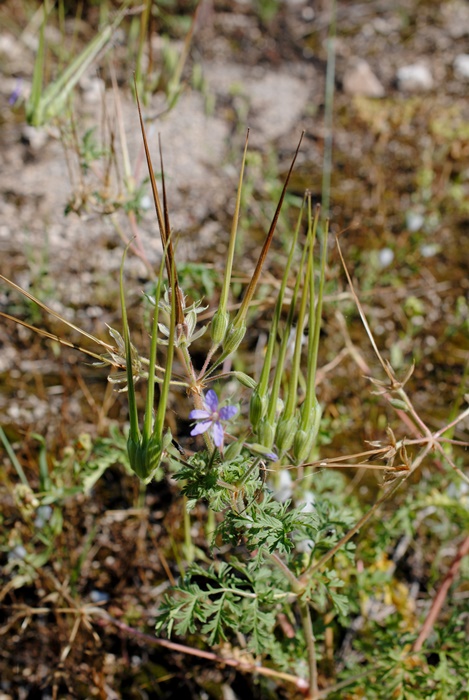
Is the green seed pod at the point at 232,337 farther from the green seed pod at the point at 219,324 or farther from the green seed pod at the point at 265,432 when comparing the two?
the green seed pod at the point at 265,432

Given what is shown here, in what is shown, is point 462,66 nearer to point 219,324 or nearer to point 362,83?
point 362,83

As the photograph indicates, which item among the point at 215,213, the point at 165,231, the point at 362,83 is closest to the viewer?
the point at 165,231

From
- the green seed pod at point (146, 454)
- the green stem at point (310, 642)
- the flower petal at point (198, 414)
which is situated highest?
the flower petal at point (198, 414)

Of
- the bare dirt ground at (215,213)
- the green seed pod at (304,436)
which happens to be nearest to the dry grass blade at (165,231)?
the green seed pod at (304,436)

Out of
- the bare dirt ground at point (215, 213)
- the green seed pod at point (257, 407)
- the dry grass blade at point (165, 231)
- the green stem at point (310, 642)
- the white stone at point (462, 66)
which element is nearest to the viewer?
the dry grass blade at point (165, 231)

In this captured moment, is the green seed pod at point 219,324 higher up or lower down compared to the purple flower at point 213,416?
higher up

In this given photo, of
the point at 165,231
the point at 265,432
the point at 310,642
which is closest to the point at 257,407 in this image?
the point at 265,432

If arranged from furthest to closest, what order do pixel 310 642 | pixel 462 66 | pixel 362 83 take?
pixel 462 66 → pixel 362 83 → pixel 310 642
